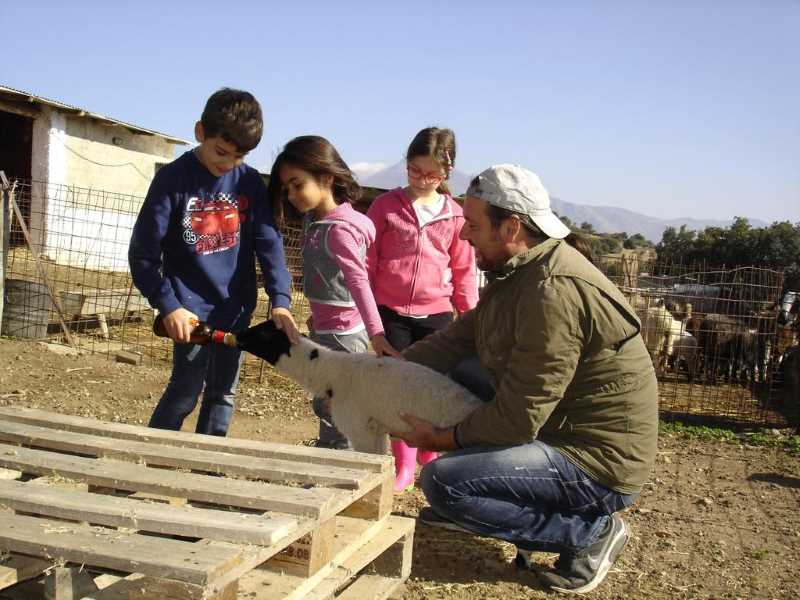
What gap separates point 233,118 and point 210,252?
26.2 inches

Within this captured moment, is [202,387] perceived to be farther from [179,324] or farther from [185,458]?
[185,458]

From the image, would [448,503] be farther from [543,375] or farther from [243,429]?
[243,429]

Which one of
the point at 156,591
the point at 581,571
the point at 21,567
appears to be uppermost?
the point at 156,591

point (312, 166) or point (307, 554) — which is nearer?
point (307, 554)

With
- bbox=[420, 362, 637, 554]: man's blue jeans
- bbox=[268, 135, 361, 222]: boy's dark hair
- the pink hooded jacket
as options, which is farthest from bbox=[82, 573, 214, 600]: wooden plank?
the pink hooded jacket

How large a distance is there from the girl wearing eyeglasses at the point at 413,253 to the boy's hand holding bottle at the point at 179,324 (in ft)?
4.21

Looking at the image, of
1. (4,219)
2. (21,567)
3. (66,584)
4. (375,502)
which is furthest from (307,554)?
(4,219)

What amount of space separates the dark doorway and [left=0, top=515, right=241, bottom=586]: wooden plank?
18655 mm

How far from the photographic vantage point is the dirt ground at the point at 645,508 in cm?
351

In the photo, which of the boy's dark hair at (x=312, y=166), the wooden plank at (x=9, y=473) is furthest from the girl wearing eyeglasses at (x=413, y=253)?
the wooden plank at (x=9, y=473)

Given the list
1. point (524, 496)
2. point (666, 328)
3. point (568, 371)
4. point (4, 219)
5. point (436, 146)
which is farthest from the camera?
point (666, 328)

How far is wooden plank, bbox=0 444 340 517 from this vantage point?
A: 2490 millimetres

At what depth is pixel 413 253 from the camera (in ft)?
14.5

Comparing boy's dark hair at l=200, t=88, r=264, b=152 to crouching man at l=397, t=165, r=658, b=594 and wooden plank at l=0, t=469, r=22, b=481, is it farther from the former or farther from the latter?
wooden plank at l=0, t=469, r=22, b=481
